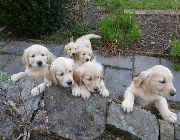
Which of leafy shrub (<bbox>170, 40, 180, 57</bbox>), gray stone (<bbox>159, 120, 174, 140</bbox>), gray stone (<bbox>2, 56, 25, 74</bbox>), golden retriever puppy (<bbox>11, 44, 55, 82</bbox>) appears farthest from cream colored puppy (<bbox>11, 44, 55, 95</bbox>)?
leafy shrub (<bbox>170, 40, 180, 57</bbox>)

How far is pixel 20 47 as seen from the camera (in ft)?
26.3

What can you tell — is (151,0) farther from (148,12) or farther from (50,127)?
(50,127)

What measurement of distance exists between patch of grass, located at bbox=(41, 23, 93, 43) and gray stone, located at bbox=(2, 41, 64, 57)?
0.24 meters

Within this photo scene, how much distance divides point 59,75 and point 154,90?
129 cm

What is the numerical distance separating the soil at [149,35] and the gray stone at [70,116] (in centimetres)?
255

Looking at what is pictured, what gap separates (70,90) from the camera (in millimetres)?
5438

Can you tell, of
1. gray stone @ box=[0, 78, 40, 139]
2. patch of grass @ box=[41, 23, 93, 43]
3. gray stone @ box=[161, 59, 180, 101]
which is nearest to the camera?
gray stone @ box=[0, 78, 40, 139]

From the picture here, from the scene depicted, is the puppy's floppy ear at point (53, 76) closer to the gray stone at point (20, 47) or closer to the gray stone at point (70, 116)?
the gray stone at point (70, 116)

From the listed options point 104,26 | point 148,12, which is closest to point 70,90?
point 104,26

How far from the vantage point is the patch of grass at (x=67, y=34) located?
8297mm

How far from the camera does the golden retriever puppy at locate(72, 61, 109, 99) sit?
5380mm

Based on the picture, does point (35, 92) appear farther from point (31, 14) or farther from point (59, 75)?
point (31, 14)

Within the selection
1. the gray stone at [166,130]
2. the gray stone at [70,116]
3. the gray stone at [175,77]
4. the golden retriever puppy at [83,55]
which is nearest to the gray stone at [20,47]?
the golden retriever puppy at [83,55]

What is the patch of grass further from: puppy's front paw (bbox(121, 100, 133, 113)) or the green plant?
puppy's front paw (bbox(121, 100, 133, 113))
